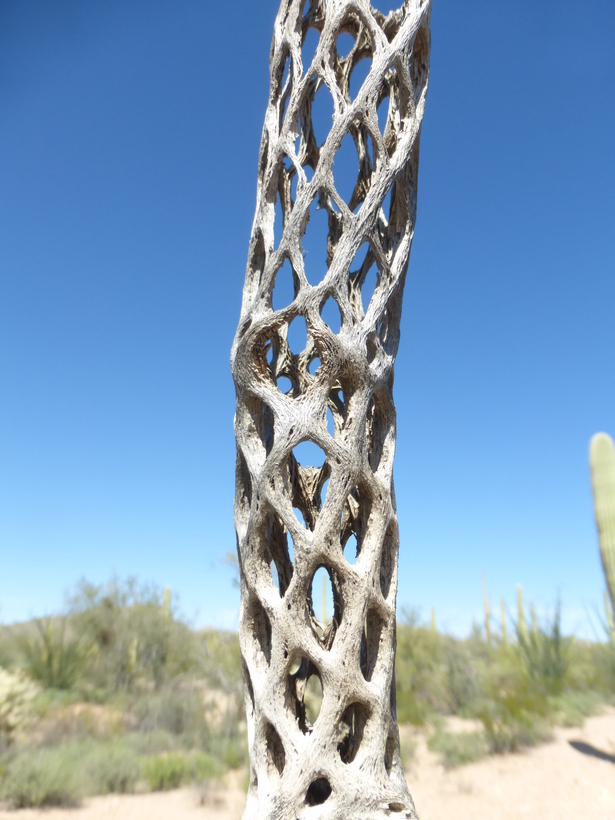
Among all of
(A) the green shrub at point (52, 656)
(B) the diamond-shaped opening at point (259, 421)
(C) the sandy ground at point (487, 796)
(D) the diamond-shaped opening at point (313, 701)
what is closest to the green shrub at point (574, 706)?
(C) the sandy ground at point (487, 796)

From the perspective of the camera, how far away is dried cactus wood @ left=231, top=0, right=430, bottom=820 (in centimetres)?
243

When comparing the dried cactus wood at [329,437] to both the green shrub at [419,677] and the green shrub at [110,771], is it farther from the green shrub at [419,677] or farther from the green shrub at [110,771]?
the green shrub at [419,677]

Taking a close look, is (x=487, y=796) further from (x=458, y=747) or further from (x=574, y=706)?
(x=574, y=706)

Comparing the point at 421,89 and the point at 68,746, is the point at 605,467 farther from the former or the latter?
the point at 68,746

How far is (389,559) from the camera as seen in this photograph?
9.29 ft

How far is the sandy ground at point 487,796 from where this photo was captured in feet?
13.0

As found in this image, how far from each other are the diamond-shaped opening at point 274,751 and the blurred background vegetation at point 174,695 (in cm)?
257

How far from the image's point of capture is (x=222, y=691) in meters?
7.88

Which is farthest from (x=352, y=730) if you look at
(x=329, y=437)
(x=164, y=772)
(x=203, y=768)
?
(x=203, y=768)

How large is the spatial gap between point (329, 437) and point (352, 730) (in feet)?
4.41

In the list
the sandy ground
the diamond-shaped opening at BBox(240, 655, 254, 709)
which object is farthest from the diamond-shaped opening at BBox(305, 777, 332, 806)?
the sandy ground

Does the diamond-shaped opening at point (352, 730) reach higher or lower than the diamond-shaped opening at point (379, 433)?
lower

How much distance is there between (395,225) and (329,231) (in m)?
0.37

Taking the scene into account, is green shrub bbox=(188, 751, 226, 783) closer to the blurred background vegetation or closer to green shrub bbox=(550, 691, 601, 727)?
the blurred background vegetation
